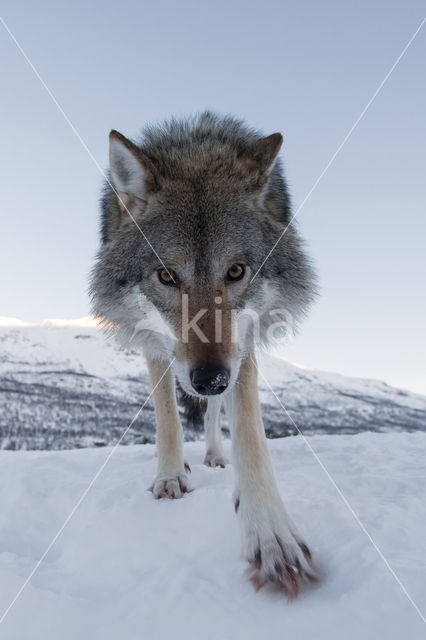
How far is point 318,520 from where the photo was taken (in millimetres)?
1910

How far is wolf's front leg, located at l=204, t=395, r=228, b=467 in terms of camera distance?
381 centimetres

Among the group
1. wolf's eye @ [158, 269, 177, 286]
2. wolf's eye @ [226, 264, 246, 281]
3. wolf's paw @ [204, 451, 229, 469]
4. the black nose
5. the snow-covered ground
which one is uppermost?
wolf's eye @ [226, 264, 246, 281]

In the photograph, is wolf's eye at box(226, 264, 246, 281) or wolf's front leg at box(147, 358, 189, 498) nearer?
wolf's eye at box(226, 264, 246, 281)

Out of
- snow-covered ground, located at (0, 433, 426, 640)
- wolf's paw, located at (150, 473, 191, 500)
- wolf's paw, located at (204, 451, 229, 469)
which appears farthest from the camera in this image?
wolf's paw, located at (204, 451, 229, 469)

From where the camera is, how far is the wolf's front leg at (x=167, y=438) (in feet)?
9.04

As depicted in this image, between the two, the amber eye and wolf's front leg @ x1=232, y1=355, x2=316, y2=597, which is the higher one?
the amber eye

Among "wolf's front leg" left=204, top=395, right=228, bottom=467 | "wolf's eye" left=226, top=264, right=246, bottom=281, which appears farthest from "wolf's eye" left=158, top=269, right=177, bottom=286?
"wolf's front leg" left=204, top=395, right=228, bottom=467

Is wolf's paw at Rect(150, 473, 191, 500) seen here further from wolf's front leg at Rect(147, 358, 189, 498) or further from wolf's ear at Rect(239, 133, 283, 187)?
wolf's ear at Rect(239, 133, 283, 187)

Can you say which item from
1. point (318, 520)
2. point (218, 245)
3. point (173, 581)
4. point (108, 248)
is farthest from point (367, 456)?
point (108, 248)

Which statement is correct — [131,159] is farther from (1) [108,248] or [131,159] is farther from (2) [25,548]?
(2) [25,548]

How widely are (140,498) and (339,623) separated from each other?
1490 millimetres

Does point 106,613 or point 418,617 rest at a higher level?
point 418,617

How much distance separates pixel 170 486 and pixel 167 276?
121 cm

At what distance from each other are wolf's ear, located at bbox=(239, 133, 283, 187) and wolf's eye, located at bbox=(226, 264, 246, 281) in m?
0.67
